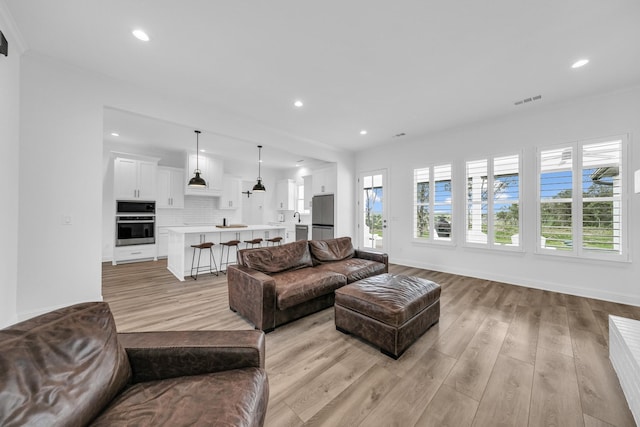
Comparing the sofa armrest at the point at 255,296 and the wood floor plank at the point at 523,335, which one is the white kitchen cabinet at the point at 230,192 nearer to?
the sofa armrest at the point at 255,296

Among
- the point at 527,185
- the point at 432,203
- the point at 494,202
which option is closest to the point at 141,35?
the point at 432,203

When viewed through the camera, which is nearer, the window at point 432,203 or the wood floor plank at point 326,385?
the wood floor plank at point 326,385

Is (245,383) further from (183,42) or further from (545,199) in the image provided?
(545,199)

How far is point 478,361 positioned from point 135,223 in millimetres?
6974

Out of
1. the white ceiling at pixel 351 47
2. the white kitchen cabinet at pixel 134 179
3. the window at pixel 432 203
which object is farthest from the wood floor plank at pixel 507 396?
the white kitchen cabinet at pixel 134 179

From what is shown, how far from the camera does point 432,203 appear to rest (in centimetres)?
512

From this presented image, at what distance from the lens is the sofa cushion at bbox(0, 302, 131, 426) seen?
771 millimetres

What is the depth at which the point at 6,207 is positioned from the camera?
2.33 m

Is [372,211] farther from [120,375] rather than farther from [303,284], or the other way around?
[120,375]

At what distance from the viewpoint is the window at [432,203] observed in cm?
495

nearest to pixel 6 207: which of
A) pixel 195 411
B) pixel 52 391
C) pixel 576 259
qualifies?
pixel 52 391

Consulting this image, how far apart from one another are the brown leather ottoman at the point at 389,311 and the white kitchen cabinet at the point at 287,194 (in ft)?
19.6

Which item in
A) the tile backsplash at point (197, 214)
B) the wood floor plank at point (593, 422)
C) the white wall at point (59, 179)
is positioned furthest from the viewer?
the tile backsplash at point (197, 214)

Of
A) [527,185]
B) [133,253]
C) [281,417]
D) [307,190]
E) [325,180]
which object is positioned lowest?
[281,417]
